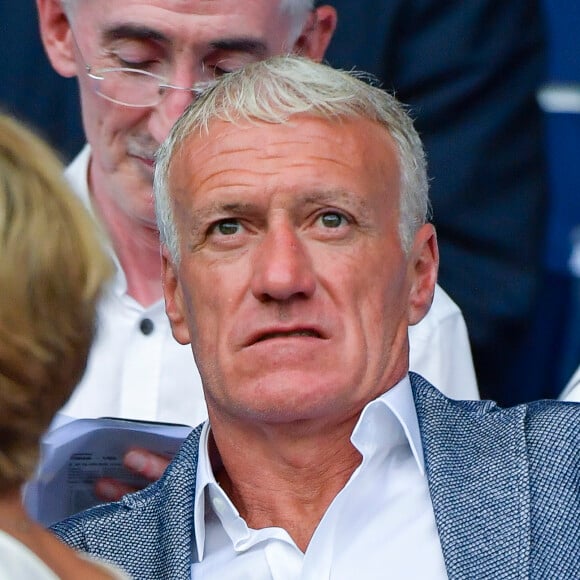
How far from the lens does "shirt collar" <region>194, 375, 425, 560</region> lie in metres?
2.50

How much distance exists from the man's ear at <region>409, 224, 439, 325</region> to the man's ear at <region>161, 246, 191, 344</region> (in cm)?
41

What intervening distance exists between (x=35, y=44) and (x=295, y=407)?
1774 mm

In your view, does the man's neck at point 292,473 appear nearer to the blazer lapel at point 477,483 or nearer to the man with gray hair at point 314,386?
the man with gray hair at point 314,386

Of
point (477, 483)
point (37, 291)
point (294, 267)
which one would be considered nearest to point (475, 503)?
point (477, 483)

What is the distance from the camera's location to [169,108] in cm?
319

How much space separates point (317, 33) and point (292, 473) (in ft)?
4.18

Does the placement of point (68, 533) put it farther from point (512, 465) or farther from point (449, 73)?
point (449, 73)

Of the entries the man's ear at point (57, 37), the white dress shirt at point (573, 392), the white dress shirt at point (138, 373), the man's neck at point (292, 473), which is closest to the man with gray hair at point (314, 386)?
the man's neck at point (292, 473)

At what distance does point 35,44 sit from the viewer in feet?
12.7

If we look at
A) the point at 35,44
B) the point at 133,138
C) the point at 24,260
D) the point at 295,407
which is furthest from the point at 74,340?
the point at 35,44

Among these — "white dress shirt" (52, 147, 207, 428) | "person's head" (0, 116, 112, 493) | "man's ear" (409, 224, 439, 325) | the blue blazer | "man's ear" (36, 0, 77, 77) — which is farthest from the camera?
"man's ear" (36, 0, 77, 77)

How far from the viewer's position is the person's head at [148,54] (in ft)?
10.5

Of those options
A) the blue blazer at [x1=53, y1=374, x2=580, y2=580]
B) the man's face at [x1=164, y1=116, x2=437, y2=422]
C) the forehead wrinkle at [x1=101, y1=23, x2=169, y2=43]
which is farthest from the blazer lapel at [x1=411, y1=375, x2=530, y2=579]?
the forehead wrinkle at [x1=101, y1=23, x2=169, y2=43]

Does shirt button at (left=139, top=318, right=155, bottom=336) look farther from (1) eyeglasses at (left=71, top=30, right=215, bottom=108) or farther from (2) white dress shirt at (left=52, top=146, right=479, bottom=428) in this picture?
(1) eyeglasses at (left=71, top=30, right=215, bottom=108)
